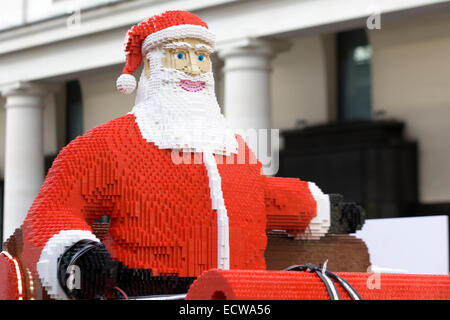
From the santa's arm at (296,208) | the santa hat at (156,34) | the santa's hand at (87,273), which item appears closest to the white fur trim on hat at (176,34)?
the santa hat at (156,34)

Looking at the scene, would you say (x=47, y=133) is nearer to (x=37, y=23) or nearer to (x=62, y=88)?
(x=62, y=88)

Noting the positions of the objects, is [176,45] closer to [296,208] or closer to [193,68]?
[193,68]

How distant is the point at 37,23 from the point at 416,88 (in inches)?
142

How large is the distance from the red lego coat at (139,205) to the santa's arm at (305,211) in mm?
270

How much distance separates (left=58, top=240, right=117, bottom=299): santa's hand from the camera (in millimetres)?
2535

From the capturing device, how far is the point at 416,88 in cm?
791

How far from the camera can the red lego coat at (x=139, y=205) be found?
278 cm

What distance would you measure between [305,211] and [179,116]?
0.64 metres

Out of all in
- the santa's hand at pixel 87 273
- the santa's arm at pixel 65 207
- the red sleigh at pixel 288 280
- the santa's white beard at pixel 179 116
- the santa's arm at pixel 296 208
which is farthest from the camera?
the santa's arm at pixel 296 208

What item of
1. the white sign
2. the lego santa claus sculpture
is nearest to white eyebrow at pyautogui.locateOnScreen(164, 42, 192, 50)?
the lego santa claus sculpture

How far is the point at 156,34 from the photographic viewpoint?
9.89 feet

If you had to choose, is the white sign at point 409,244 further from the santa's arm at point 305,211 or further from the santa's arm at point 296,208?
the santa's arm at point 296,208
